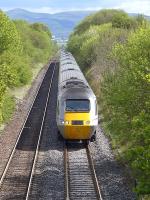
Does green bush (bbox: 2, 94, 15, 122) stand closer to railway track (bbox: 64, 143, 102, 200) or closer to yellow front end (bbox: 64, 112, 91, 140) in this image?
railway track (bbox: 64, 143, 102, 200)

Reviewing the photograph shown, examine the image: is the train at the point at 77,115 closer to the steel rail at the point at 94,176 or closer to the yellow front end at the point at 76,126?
the yellow front end at the point at 76,126

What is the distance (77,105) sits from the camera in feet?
85.9

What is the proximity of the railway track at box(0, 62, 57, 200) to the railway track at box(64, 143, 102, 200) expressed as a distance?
1.85 meters

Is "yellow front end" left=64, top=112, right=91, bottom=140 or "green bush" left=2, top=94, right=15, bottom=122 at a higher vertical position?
"yellow front end" left=64, top=112, right=91, bottom=140

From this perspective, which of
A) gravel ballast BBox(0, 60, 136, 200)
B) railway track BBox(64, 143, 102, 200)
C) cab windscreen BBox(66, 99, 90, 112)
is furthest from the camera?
cab windscreen BBox(66, 99, 90, 112)

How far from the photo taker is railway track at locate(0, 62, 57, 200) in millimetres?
19239

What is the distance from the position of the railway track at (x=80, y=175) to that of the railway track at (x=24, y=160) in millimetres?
1853

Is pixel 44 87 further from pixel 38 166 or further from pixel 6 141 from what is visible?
pixel 38 166

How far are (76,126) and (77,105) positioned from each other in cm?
144

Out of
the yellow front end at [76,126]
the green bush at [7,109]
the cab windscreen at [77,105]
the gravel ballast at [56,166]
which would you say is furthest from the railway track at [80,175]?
the green bush at [7,109]

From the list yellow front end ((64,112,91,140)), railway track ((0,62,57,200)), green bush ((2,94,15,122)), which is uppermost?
yellow front end ((64,112,91,140))

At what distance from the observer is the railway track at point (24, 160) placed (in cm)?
1924

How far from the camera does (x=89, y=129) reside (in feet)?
84.5

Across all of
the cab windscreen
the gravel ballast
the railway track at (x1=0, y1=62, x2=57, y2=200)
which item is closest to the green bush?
the gravel ballast
